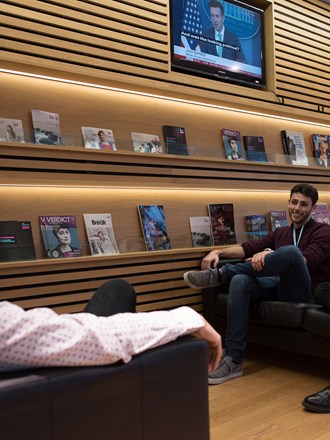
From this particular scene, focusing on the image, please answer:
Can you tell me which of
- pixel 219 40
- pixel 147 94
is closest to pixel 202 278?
pixel 147 94

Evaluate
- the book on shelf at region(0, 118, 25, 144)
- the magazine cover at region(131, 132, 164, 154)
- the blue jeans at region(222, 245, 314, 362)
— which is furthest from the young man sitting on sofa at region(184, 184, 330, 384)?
the book on shelf at region(0, 118, 25, 144)

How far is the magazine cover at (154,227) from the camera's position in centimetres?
400

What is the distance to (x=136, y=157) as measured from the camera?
12.6 feet

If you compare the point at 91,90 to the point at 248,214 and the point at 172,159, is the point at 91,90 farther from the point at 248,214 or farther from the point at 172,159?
the point at 248,214

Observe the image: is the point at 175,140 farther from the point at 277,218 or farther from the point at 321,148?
the point at 321,148

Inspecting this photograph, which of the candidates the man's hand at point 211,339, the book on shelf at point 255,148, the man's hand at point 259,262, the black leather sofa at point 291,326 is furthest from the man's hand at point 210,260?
the man's hand at point 211,339

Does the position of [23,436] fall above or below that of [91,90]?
below

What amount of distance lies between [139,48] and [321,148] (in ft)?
8.63

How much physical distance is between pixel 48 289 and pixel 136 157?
46.8 inches

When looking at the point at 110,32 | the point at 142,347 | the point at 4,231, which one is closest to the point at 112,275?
the point at 4,231

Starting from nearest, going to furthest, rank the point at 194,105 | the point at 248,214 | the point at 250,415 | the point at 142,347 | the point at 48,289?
1. the point at 142,347
2. the point at 250,415
3. the point at 48,289
4. the point at 194,105
5. the point at 248,214

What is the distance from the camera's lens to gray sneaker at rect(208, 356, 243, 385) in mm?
3219

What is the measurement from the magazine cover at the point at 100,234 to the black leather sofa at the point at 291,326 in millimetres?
944

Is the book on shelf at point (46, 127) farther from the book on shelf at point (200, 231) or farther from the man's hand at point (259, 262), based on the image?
the man's hand at point (259, 262)
